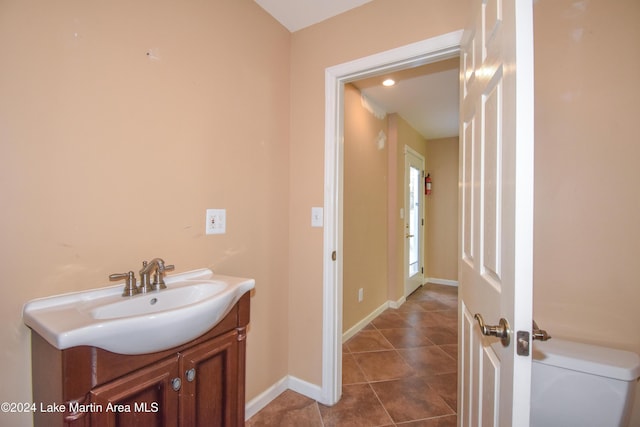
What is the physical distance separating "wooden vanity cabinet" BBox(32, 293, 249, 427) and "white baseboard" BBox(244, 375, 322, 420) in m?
0.55

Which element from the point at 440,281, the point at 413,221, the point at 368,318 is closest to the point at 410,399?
the point at 368,318

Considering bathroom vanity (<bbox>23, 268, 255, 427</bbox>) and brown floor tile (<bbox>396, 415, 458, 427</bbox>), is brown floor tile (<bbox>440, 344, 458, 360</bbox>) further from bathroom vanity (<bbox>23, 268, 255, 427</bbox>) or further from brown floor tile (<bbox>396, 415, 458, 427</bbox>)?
bathroom vanity (<bbox>23, 268, 255, 427</bbox>)

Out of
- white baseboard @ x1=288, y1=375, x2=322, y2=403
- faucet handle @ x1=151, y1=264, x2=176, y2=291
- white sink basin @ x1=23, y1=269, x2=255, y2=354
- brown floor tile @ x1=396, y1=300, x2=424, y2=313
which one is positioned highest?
faucet handle @ x1=151, y1=264, x2=176, y2=291

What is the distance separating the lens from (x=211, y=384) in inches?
40.6

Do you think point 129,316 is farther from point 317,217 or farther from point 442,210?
point 442,210

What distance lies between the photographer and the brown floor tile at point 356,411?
5.17 feet

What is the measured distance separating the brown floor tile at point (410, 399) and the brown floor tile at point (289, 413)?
463 mm

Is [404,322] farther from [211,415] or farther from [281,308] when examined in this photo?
[211,415]

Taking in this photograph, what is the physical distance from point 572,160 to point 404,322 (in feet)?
7.81

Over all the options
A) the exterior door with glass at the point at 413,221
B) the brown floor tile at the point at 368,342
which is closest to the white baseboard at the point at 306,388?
the brown floor tile at the point at 368,342

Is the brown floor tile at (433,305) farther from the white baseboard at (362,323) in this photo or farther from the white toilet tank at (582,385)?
the white toilet tank at (582,385)

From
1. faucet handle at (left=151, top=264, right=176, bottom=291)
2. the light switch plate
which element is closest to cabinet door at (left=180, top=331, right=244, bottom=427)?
faucet handle at (left=151, top=264, right=176, bottom=291)

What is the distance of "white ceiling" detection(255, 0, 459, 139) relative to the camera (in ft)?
5.37

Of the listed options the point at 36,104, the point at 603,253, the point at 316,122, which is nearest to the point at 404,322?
the point at 603,253
